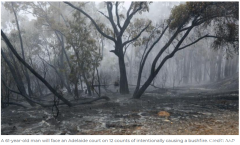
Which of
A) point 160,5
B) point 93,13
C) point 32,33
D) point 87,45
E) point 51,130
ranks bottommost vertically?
point 51,130

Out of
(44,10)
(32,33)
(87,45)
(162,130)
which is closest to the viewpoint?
(162,130)

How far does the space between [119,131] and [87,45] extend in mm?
15154

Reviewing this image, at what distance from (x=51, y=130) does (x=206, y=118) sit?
6.11 m

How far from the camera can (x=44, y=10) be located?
2466 cm

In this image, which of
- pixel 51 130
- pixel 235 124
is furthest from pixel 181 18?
pixel 51 130

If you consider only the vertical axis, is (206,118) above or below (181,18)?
below
